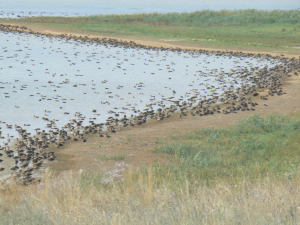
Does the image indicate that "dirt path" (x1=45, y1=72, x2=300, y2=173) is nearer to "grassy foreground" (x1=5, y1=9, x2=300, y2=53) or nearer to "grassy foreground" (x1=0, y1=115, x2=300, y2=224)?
"grassy foreground" (x1=0, y1=115, x2=300, y2=224)

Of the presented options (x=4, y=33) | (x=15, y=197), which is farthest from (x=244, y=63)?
(x=4, y=33)

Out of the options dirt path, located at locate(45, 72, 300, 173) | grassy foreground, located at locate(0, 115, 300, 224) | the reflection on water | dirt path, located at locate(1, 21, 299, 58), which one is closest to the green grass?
grassy foreground, located at locate(0, 115, 300, 224)

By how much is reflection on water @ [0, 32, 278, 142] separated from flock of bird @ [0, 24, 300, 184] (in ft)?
0.49

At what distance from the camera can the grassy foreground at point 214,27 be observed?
1660 inches

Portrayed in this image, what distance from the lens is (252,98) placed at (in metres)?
18.5

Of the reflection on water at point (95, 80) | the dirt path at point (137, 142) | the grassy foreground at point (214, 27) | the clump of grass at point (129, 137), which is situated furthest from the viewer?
the grassy foreground at point (214, 27)

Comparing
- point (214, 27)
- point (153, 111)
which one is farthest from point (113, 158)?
point (214, 27)

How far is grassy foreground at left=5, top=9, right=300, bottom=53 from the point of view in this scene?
1660 inches

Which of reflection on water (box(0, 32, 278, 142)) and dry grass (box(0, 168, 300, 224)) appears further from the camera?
reflection on water (box(0, 32, 278, 142))

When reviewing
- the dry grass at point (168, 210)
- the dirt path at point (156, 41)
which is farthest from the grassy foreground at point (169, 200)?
the dirt path at point (156, 41)

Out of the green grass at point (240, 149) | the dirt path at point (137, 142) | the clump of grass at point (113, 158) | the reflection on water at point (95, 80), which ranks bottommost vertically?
the reflection on water at point (95, 80)

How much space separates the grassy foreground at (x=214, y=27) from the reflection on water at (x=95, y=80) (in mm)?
10965

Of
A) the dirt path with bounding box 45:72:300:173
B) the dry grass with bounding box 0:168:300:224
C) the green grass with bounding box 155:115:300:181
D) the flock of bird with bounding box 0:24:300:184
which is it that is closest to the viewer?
the dry grass with bounding box 0:168:300:224

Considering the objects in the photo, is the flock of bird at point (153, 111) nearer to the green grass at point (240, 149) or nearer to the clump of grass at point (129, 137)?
the clump of grass at point (129, 137)
